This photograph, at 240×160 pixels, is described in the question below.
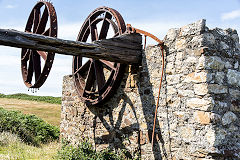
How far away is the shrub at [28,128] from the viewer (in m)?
9.04

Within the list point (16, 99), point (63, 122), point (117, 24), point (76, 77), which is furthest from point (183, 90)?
point (16, 99)

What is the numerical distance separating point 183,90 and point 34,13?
444 centimetres

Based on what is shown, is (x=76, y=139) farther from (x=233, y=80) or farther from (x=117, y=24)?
(x=233, y=80)

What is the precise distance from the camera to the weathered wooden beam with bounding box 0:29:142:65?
3.99 meters

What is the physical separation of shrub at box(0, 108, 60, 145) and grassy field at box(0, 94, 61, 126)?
3894 millimetres

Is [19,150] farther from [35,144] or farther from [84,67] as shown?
[84,67]

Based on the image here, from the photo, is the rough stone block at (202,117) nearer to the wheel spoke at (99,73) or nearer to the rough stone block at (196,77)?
the rough stone block at (196,77)

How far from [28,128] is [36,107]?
715 centimetres

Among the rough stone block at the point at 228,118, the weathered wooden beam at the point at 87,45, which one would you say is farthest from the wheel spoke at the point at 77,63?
the rough stone block at the point at 228,118

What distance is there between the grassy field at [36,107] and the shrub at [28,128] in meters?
3.89

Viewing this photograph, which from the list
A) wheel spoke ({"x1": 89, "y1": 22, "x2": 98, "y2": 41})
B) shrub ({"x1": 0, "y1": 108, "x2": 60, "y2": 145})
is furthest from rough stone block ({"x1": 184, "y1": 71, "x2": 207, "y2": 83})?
shrub ({"x1": 0, "y1": 108, "x2": 60, "y2": 145})

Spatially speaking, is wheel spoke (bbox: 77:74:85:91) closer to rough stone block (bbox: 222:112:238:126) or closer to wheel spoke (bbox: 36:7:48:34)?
wheel spoke (bbox: 36:7:48:34)

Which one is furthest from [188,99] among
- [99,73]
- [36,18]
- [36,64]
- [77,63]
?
[36,18]

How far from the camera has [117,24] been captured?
5.35 metres
